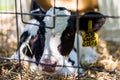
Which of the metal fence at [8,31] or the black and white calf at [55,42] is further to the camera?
the metal fence at [8,31]

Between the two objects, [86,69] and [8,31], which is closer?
[86,69]

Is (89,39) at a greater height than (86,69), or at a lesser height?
greater

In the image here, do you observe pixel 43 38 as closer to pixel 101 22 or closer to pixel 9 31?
pixel 101 22

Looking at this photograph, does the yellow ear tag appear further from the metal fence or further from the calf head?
the metal fence

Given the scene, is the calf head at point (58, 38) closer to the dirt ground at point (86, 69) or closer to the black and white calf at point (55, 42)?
the black and white calf at point (55, 42)

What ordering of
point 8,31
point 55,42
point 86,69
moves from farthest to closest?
point 8,31 → point 86,69 → point 55,42

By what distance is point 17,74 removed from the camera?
2.55m

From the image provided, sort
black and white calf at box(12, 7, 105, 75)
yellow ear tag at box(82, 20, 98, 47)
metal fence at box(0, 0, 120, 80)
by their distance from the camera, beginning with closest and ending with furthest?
black and white calf at box(12, 7, 105, 75) → yellow ear tag at box(82, 20, 98, 47) → metal fence at box(0, 0, 120, 80)

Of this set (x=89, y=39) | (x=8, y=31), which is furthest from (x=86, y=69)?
(x=8, y=31)

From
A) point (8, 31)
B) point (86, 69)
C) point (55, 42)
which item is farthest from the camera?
point (8, 31)

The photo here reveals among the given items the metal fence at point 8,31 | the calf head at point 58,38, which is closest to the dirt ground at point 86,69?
the metal fence at point 8,31

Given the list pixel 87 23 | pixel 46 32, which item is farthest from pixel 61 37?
pixel 87 23

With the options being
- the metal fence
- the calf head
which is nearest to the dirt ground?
the metal fence

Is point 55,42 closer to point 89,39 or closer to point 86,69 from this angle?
point 89,39
